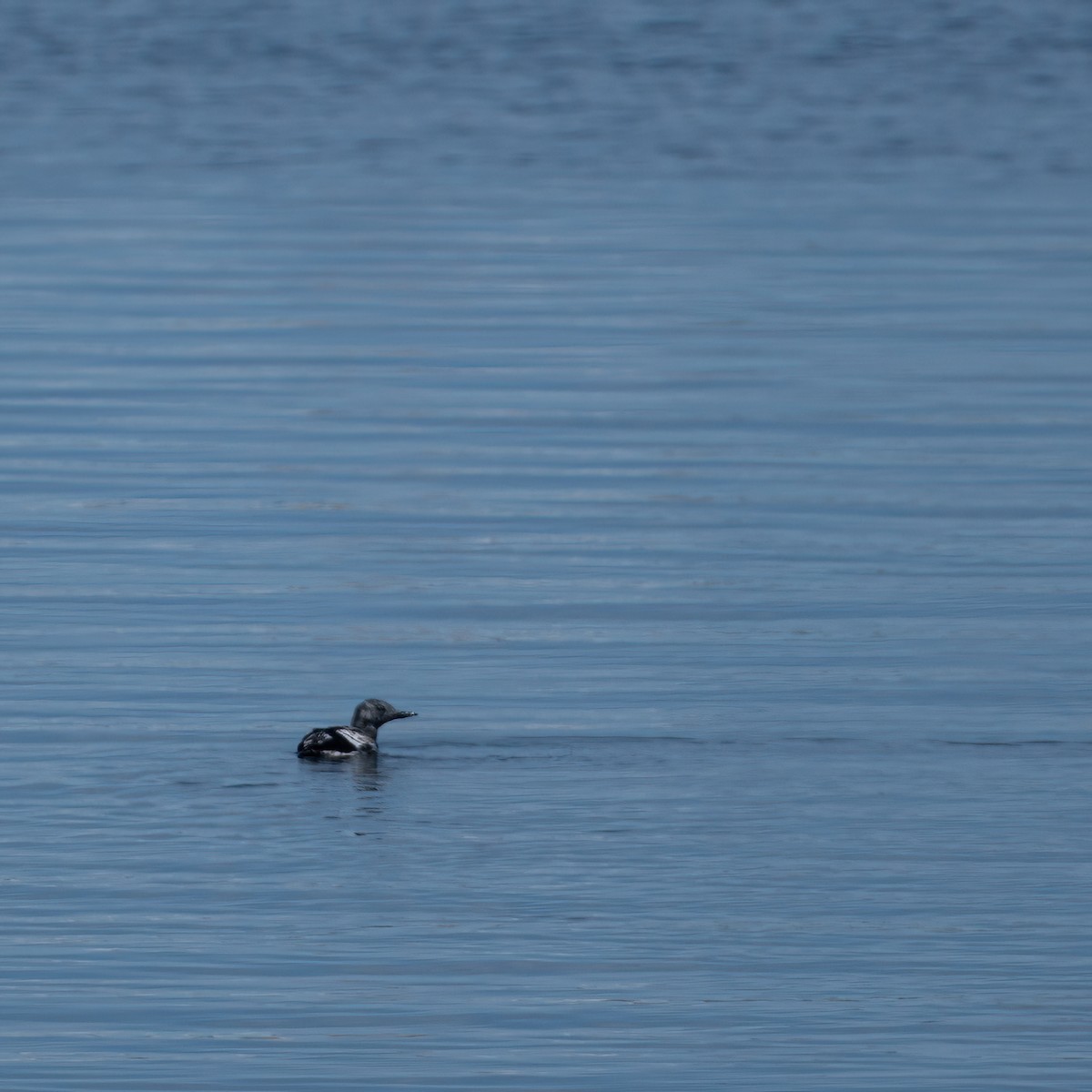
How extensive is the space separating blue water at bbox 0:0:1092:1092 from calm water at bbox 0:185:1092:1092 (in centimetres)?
3

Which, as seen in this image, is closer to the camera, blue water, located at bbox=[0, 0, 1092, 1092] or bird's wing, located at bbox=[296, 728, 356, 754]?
blue water, located at bbox=[0, 0, 1092, 1092]

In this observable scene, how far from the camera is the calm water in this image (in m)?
9.05

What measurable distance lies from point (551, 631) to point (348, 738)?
269 centimetres

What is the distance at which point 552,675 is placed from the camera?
13.1 meters

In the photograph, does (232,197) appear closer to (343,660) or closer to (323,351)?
(323,351)

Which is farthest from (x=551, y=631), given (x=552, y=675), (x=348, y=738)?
(x=348, y=738)

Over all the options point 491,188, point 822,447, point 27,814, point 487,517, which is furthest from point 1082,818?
point 491,188

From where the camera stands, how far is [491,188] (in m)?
31.5

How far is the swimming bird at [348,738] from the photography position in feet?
37.1

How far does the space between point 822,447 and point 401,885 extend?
27.7 feet

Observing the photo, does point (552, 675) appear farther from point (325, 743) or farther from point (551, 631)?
point (325, 743)

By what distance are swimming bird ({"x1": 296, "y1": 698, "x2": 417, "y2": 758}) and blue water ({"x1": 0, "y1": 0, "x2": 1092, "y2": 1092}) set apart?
0.09 metres

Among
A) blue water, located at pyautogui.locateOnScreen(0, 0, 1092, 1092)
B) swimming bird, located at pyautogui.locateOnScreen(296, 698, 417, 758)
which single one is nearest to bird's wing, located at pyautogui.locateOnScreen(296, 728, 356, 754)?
swimming bird, located at pyautogui.locateOnScreen(296, 698, 417, 758)

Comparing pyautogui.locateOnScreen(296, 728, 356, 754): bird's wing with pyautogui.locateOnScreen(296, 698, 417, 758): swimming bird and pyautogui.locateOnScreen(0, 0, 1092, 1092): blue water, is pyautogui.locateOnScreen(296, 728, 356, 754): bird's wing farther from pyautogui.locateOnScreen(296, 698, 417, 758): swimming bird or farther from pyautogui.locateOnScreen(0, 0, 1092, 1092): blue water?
pyautogui.locateOnScreen(0, 0, 1092, 1092): blue water
